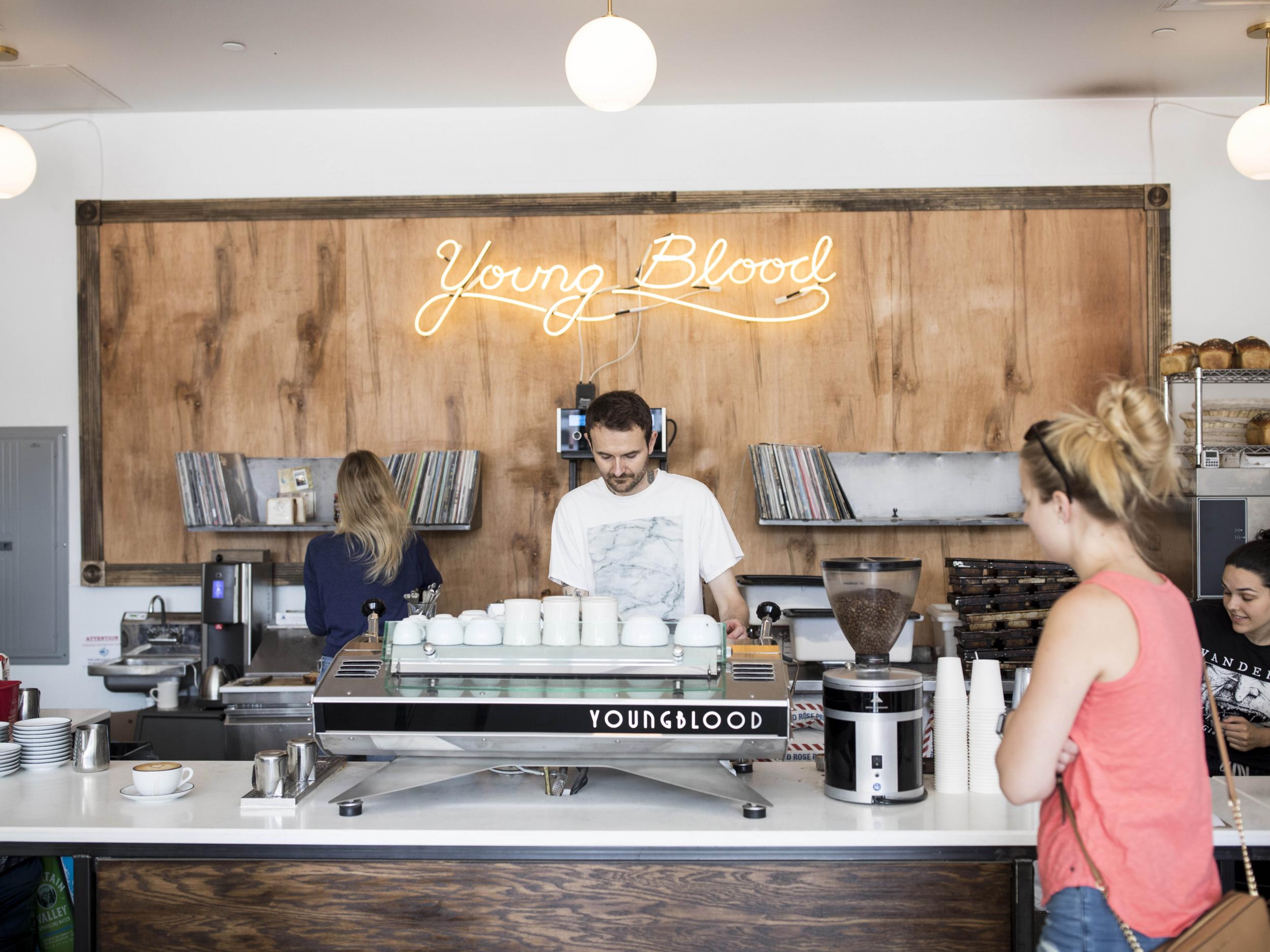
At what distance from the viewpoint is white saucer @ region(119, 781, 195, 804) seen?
82.7 inches

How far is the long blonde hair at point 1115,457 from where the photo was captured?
1.43 m

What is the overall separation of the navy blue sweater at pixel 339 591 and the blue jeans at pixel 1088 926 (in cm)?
248

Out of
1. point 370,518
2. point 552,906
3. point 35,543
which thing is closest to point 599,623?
point 552,906

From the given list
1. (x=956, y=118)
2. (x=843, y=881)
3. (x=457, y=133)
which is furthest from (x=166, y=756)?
(x=956, y=118)

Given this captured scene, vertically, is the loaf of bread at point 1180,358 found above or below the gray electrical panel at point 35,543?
above

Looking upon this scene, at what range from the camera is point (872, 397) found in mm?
4527

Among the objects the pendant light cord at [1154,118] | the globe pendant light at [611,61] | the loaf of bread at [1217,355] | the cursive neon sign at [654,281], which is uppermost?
the pendant light cord at [1154,118]

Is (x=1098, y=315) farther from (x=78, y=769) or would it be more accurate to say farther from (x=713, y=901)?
(x=78, y=769)

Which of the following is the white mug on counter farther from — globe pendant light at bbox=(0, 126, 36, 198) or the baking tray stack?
globe pendant light at bbox=(0, 126, 36, 198)

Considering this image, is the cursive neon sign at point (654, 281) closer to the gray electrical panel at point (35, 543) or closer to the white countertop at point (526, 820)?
the gray electrical panel at point (35, 543)

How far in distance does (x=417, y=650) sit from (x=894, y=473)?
2980 mm

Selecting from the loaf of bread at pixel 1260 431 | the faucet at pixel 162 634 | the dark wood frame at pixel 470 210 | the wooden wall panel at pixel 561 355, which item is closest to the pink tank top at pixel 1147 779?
the loaf of bread at pixel 1260 431

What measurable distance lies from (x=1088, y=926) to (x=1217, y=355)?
3.21 m

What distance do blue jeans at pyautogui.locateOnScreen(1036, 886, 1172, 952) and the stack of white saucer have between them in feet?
2.19
